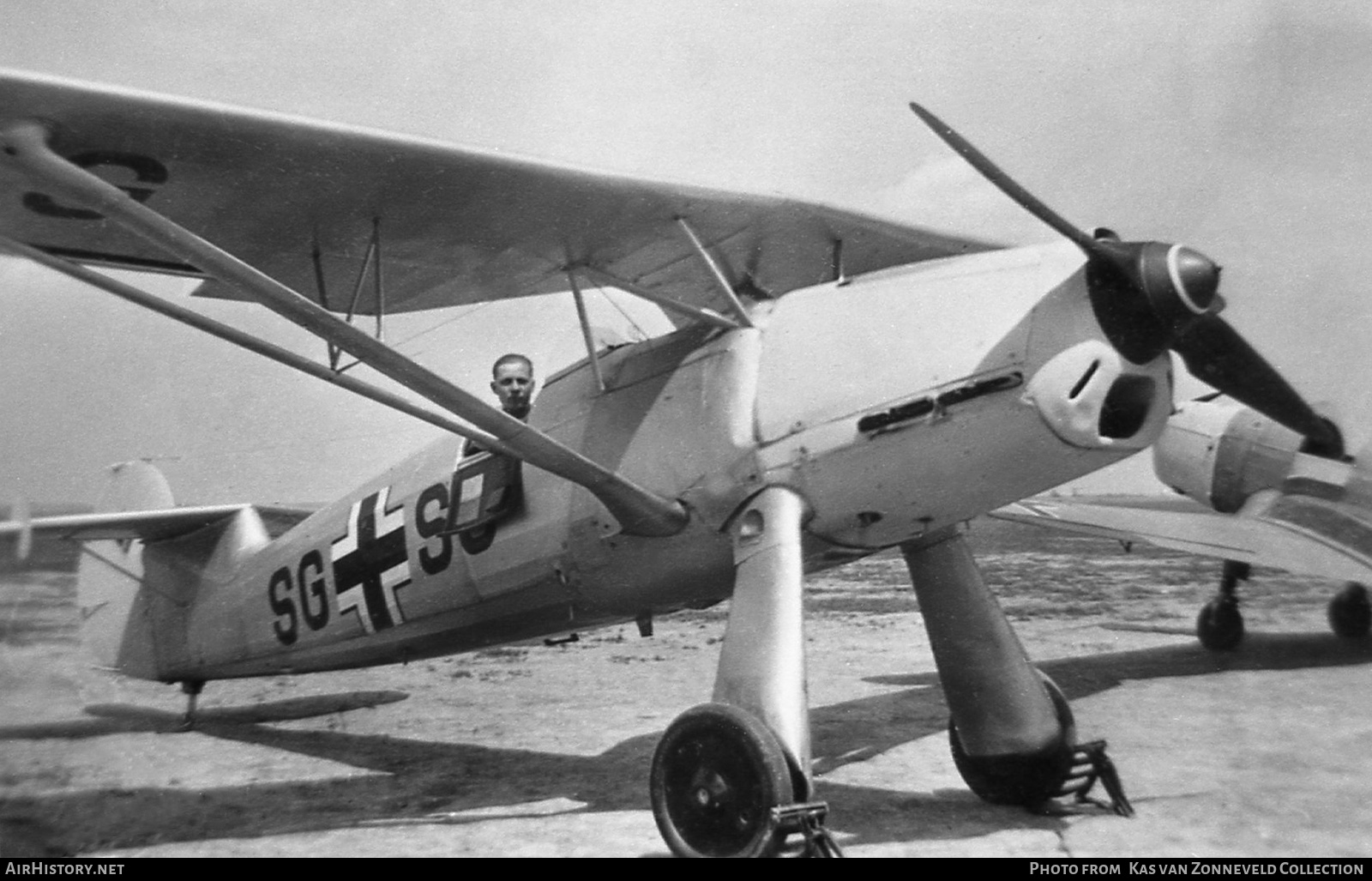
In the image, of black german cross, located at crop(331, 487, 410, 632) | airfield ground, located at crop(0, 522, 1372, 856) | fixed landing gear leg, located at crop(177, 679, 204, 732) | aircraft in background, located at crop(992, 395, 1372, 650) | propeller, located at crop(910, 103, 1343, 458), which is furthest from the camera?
aircraft in background, located at crop(992, 395, 1372, 650)

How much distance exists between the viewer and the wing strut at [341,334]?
3.98 m

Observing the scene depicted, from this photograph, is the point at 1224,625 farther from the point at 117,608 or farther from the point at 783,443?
the point at 117,608

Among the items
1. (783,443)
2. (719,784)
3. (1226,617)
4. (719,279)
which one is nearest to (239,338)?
(719,279)

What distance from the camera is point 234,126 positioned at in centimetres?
438

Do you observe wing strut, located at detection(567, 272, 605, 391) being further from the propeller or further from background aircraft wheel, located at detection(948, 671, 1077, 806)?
background aircraft wheel, located at detection(948, 671, 1077, 806)

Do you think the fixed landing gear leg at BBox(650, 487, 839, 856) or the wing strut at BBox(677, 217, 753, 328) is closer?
the fixed landing gear leg at BBox(650, 487, 839, 856)

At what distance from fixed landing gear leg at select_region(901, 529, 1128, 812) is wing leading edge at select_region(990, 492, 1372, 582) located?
3.10 meters

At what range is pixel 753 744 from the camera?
408 cm

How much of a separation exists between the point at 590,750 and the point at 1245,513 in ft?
24.1

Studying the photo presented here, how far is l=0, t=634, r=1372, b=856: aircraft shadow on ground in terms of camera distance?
5.09 m

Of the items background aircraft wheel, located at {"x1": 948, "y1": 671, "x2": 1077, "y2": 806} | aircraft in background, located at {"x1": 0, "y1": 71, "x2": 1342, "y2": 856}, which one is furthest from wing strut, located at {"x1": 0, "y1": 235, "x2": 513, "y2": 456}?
background aircraft wheel, located at {"x1": 948, "y1": 671, "x2": 1077, "y2": 806}

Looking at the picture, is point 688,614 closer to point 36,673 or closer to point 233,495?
point 233,495

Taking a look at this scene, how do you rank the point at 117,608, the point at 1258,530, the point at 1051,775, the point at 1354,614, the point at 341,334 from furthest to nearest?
the point at 1354,614
the point at 1258,530
the point at 117,608
the point at 1051,775
the point at 341,334

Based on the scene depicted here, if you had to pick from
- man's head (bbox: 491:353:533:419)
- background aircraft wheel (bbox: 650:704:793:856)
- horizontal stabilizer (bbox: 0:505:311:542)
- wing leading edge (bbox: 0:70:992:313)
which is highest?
wing leading edge (bbox: 0:70:992:313)
